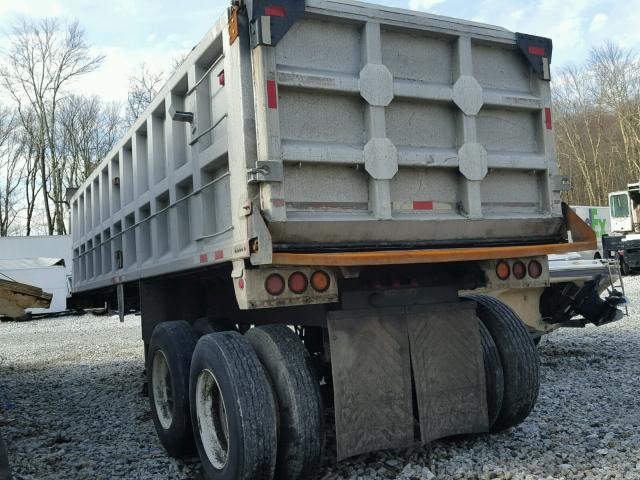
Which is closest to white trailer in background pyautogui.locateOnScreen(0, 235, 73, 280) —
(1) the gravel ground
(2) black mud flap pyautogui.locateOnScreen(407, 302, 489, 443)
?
(1) the gravel ground

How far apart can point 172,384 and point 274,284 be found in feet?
5.12

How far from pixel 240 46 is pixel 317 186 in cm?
93

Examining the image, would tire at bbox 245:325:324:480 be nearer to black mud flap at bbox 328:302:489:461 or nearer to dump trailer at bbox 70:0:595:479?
dump trailer at bbox 70:0:595:479

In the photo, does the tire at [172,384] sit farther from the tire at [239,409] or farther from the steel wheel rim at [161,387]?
the tire at [239,409]

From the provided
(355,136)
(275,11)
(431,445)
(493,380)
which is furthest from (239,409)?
(275,11)

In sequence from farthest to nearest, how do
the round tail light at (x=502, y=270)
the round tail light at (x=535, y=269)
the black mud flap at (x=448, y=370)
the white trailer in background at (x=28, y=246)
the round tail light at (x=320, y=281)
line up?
1. the white trailer in background at (x=28, y=246)
2. the round tail light at (x=535, y=269)
3. the round tail light at (x=502, y=270)
4. the black mud flap at (x=448, y=370)
5. the round tail light at (x=320, y=281)

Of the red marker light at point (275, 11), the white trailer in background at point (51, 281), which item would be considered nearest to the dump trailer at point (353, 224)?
the red marker light at point (275, 11)

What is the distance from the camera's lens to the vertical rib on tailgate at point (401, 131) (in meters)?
3.67

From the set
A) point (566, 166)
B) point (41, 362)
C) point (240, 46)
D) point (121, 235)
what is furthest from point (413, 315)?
point (566, 166)

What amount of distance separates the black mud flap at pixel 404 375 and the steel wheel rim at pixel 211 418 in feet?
2.66

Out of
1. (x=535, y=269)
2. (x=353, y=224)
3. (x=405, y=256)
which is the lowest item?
(x=535, y=269)

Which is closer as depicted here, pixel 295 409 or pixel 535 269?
pixel 295 409

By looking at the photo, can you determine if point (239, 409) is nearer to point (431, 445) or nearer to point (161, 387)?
point (431, 445)

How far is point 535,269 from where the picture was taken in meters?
4.44
